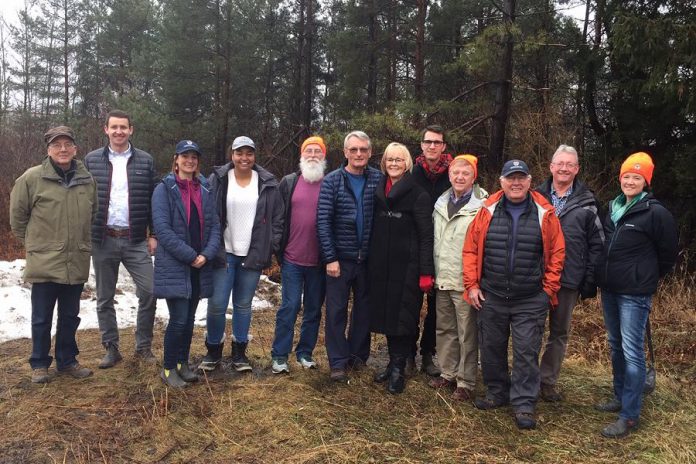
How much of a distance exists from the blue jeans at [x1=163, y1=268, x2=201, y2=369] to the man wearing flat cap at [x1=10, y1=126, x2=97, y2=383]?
92 cm

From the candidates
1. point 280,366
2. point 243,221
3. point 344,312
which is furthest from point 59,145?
point 344,312

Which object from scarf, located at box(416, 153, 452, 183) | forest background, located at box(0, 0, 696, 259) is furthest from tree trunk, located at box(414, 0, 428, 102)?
scarf, located at box(416, 153, 452, 183)

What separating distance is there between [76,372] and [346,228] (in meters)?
2.71

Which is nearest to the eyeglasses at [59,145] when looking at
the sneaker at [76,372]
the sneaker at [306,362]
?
the sneaker at [76,372]

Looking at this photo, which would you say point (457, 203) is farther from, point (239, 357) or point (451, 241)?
point (239, 357)

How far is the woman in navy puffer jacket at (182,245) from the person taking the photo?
4121 mm

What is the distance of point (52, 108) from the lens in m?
26.8

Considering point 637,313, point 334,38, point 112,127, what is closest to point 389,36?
point 334,38

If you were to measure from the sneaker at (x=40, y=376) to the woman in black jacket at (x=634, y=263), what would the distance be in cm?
450

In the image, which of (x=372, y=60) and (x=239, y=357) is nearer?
(x=239, y=357)

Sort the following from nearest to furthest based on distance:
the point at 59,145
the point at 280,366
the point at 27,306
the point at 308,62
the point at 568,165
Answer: the point at 568,165 < the point at 59,145 < the point at 280,366 < the point at 27,306 < the point at 308,62

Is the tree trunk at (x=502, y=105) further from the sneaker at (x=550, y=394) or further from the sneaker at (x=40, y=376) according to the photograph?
the sneaker at (x=40, y=376)

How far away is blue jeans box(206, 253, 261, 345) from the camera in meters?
4.53

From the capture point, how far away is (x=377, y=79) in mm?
19750
